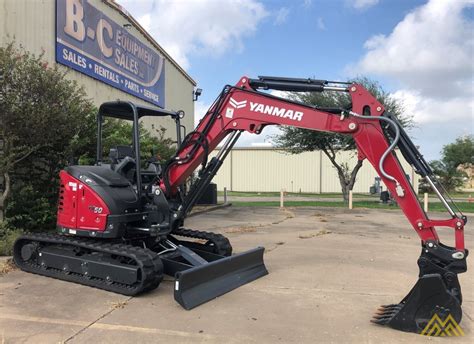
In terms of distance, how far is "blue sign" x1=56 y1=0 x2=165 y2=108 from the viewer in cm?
1239

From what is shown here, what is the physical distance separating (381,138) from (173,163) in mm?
3171

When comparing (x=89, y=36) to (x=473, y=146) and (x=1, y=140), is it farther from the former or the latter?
(x=473, y=146)

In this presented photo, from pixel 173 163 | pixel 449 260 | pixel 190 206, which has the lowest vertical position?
pixel 449 260

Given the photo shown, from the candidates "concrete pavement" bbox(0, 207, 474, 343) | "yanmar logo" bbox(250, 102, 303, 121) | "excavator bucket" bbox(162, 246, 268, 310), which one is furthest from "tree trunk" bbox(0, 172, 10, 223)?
"yanmar logo" bbox(250, 102, 303, 121)

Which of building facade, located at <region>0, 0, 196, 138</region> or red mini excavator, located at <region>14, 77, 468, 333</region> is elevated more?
building facade, located at <region>0, 0, 196, 138</region>

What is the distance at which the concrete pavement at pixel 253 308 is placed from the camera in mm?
4602

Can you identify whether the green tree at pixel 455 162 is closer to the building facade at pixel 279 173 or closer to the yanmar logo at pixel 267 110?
the building facade at pixel 279 173

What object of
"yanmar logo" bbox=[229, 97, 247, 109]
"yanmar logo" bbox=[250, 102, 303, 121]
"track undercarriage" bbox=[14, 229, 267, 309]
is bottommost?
"track undercarriage" bbox=[14, 229, 267, 309]

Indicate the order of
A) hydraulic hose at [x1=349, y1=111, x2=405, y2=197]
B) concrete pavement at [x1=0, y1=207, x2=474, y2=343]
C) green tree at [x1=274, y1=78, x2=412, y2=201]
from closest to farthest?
concrete pavement at [x1=0, y1=207, x2=474, y2=343]
hydraulic hose at [x1=349, y1=111, x2=405, y2=197]
green tree at [x1=274, y1=78, x2=412, y2=201]

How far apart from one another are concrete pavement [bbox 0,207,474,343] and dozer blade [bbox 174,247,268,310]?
0.46ft

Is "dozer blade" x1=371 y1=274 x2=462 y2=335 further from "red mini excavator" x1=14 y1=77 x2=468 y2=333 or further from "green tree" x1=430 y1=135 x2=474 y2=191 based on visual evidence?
"green tree" x1=430 y1=135 x2=474 y2=191

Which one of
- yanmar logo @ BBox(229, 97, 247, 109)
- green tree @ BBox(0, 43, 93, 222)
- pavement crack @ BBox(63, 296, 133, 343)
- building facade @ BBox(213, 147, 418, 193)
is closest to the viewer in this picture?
pavement crack @ BBox(63, 296, 133, 343)

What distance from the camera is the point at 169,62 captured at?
71.3 feet

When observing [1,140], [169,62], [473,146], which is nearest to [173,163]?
[1,140]
